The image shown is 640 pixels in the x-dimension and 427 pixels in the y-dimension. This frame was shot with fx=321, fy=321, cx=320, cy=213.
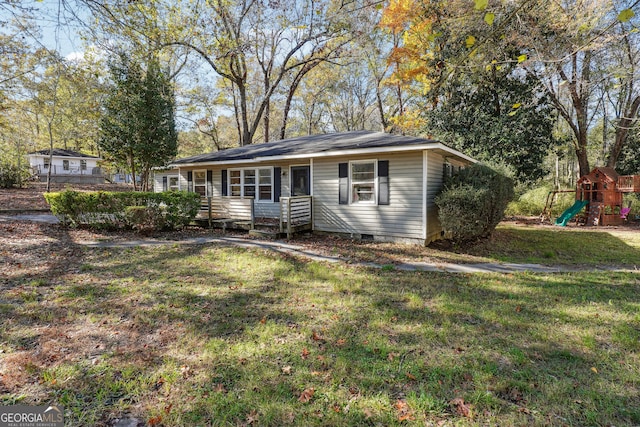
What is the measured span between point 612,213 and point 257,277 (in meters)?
17.4

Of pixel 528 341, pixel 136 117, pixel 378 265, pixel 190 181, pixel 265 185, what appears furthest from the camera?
pixel 190 181

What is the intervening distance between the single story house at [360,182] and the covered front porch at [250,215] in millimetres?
215

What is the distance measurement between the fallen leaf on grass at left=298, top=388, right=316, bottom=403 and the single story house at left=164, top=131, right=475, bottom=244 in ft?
23.0

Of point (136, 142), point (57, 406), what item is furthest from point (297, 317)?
point (136, 142)

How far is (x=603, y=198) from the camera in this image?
1504 centimetres

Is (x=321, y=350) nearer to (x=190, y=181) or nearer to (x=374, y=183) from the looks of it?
(x=374, y=183)

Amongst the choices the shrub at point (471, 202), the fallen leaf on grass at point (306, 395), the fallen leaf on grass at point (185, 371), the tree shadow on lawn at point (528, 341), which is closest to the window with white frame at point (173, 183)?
the shrub at point (471, 202)

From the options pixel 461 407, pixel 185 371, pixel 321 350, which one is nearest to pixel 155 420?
pixel 185 371

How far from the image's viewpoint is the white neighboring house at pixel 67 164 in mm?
29375

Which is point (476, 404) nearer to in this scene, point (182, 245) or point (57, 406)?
point (57, 406)

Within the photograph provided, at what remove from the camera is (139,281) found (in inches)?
211

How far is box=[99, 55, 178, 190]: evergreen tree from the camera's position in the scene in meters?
12.5

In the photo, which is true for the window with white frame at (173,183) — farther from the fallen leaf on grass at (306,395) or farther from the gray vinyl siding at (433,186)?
the fallen leaf on grass at (306,395)

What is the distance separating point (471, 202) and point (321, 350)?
6.67 m
